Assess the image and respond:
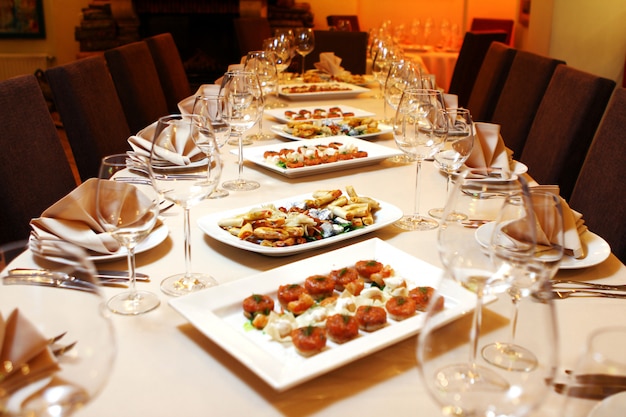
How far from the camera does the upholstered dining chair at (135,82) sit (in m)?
2.50

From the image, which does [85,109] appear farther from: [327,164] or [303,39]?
[303,39]

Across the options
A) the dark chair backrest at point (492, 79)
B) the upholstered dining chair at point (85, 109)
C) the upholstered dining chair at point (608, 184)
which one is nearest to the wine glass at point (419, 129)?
the upholstered dining chair at point (608, 184)

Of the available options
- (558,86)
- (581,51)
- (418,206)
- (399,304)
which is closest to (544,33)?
(581,51)

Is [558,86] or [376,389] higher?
[558,86]

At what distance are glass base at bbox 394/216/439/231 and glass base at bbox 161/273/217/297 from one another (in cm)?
46

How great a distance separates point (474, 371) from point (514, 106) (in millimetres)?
2018

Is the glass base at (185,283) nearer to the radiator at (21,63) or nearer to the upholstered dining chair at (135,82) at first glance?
the upholstered dining chair at (135,82)

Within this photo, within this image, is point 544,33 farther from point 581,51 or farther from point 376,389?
point 376,389

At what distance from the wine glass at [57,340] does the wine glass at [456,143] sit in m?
Result: 0.89

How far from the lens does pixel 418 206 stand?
1399mm

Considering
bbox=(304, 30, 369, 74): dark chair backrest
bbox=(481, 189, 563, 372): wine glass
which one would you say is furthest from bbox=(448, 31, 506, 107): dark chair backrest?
bbox=(481, 189, 563, 372): wine glass

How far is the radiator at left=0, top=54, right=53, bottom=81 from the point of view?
6184mm

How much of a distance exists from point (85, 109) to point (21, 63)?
15.8 ft

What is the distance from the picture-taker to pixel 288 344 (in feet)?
2.73
